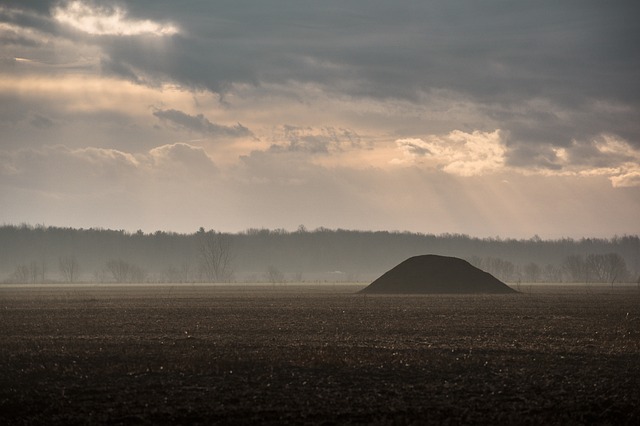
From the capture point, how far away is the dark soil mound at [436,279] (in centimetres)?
10944

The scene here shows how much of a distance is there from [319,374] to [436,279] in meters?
86.3

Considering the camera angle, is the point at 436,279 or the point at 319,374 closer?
the point at 319,374

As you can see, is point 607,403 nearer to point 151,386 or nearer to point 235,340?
point 151,386

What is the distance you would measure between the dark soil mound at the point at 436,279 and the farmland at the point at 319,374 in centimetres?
6213

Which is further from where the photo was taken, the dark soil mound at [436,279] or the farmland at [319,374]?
the dark soil mound at [436,279]

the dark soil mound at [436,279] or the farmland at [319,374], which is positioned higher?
the dark soil mound at [436,279]

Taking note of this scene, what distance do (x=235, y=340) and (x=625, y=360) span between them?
1923 centimetres

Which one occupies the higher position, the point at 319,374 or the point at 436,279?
the point at 436,279

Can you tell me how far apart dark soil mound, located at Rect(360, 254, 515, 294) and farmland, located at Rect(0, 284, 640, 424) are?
62.1 metres

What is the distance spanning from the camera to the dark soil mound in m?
109

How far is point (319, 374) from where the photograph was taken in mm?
28469

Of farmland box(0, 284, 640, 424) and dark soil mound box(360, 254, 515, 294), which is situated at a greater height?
dark soil mound box(360, 254, 515, 294)

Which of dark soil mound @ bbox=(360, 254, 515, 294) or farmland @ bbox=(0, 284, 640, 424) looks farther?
dark soil mound @ bbox=(360, 254, 515, 294)

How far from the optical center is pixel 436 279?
370 ft
